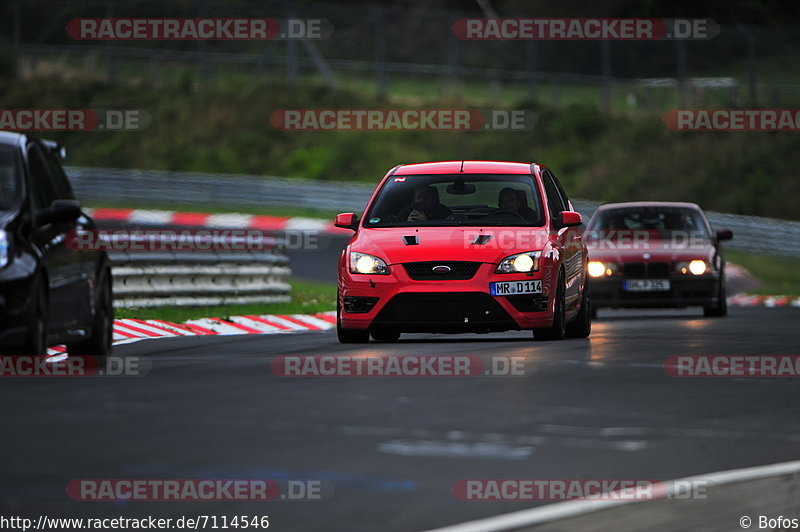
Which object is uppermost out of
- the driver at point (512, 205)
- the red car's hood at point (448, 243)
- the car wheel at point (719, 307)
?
the driver at point (512, 205)

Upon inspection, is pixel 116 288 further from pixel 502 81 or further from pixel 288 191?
pixel 502 81

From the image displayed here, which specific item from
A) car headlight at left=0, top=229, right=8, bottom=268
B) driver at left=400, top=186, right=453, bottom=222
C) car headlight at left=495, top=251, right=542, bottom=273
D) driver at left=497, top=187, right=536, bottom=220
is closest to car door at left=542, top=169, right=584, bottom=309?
driver at left=497, top=187, right=536, bottom=220

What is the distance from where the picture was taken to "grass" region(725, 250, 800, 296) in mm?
31859

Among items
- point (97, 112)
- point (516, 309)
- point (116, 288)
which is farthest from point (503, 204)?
point (97, 112)

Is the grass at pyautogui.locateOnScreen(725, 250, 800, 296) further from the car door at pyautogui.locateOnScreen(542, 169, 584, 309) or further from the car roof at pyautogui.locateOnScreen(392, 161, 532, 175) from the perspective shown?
the car roof at pyautogui.locateOnScreen(392, 161, 532, 175)

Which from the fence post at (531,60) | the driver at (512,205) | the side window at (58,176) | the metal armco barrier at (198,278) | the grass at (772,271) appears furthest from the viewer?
the fence post at (531,60)

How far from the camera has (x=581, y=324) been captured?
1619 cm

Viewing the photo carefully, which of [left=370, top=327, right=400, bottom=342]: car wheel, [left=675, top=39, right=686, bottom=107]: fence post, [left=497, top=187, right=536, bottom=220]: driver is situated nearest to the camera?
[left=497, top=187, right=536, bottom=220]: driver

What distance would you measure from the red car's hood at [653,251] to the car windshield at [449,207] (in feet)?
20.2

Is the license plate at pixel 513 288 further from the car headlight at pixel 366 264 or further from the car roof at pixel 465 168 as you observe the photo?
the car roof at pixel 465 168

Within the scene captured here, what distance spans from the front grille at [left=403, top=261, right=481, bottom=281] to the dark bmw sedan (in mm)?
2581

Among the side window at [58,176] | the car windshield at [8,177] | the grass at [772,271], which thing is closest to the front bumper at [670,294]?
the side window at [58,176]

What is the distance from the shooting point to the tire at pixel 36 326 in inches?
417

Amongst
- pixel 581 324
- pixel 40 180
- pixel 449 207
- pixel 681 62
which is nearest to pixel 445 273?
pixel 449 207
